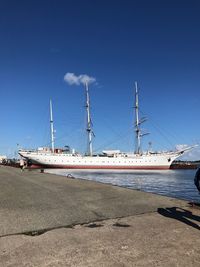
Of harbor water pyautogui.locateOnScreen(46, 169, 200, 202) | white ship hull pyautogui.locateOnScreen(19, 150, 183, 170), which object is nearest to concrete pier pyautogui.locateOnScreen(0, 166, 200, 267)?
harbor water pyautogui.locateOnScreen(46, 169, 200, 202)

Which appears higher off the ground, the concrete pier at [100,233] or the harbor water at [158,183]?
the concrete pier at [100,233]

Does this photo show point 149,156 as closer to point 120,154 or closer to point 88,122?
point 120,154

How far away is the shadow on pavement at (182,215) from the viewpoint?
7.32 metres

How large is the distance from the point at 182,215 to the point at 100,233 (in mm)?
2758

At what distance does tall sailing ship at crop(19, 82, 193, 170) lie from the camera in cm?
9069

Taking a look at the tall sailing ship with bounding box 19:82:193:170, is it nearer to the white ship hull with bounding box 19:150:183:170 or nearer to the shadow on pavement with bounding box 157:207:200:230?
the white ship hull with bounding box 19:150:183:170

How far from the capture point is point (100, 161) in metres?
95.3

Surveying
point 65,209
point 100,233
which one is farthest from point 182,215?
point 65,209

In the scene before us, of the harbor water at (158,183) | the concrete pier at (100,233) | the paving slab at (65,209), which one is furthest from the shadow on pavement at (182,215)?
the harbor water at (158,183)

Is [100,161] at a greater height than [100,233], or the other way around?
[100,161]

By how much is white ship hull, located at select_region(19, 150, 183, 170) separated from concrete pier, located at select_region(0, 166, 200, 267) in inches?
3209

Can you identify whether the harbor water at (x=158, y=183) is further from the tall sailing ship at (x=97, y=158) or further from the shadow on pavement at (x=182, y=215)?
the tall sailing ship at (x=97, y=158)

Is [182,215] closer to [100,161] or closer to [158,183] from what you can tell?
[158,183]

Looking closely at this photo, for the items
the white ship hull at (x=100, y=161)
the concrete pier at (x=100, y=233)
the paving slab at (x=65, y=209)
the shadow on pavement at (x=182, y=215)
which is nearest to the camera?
the concrete pier at (x=100, y=233)
